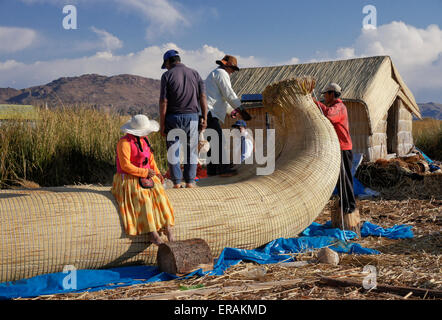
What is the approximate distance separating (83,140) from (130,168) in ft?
13.9

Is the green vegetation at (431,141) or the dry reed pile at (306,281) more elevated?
the green vegetation at (431,141)

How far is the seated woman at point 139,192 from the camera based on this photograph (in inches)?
133

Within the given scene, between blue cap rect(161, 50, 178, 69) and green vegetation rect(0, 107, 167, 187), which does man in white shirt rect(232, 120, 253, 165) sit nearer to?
green vegetation rect(0, 107, 167, 187)

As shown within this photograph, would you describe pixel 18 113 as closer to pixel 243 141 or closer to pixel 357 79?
pixel 243 141

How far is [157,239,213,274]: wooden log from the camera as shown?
3.16m

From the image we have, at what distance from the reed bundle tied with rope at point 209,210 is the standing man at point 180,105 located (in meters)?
0.36

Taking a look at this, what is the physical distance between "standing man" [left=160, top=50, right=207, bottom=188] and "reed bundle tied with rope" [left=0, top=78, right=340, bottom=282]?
0.36 meters

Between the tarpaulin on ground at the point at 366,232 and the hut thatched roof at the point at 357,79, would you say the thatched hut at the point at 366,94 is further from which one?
the tarpaulin on ground at the point at 366,232

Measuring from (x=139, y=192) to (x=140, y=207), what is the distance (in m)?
0.12

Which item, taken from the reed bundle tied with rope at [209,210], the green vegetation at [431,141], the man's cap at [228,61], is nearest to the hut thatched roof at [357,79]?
the green vegetation at [431,141]

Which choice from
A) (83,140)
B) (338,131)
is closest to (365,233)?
(338,131)

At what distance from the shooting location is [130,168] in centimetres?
340

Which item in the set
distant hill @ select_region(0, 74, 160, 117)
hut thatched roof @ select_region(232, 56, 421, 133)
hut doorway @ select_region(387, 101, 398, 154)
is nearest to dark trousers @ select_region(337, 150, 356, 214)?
hut thatched roof @ select_region(232, 56, 421, 133)
